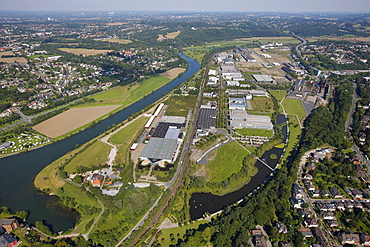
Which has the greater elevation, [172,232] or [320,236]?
[320,236]

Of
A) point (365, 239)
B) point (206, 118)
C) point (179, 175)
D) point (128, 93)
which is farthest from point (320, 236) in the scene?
point (128, 93)

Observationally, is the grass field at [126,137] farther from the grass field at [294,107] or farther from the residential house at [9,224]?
the grass field at [294,107]

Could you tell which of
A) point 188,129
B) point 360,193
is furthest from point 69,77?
point 360,193

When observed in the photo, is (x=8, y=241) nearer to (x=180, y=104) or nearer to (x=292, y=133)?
(x=180, y=104)

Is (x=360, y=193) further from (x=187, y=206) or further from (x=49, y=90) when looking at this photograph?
(x=49, y=90)

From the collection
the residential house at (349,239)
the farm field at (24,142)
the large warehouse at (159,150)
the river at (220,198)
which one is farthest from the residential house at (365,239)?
the farm field at (24,142)

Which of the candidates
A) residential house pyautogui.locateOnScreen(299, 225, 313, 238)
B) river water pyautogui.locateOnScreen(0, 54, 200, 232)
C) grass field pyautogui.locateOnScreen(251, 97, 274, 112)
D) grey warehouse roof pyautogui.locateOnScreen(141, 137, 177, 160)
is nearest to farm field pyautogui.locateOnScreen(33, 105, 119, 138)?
river water pyautogui.locateOnScreen(0, 54, 200, 232)
